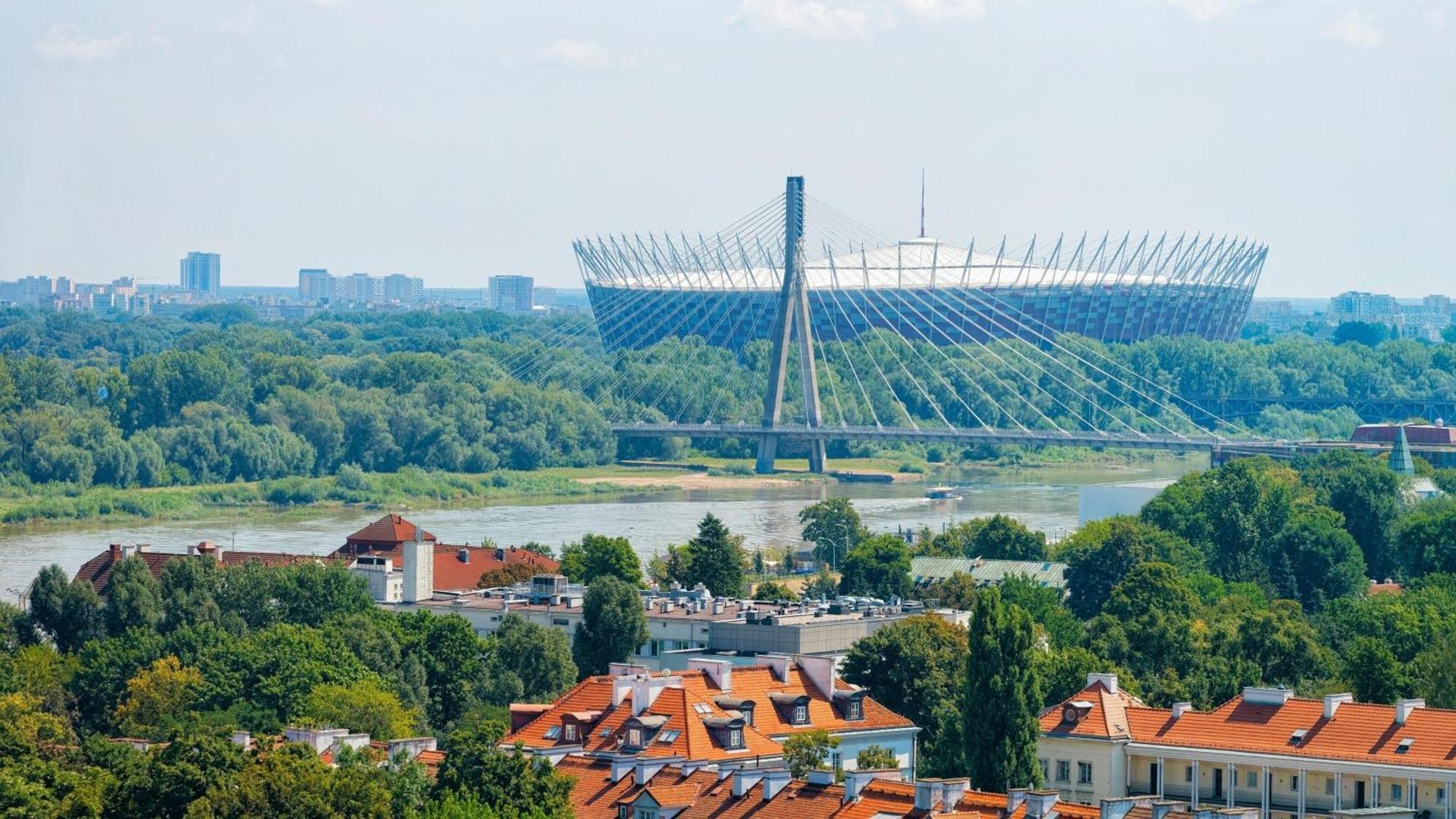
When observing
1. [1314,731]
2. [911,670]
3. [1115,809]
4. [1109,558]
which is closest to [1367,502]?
[1109,558]

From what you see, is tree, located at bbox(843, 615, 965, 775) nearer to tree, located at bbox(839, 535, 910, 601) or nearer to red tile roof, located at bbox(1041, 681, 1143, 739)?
red tile roof, located at bbox(1041, 681, 1143, 739)

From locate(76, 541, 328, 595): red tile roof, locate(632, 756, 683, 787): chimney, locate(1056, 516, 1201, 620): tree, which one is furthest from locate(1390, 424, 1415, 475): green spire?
locate(632, 756, 683, 787): chimney

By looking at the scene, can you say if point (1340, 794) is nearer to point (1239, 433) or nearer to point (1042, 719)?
point (1042, 719)

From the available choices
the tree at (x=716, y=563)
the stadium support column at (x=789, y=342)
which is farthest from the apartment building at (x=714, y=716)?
the stadium support column at (x=789, y=342)

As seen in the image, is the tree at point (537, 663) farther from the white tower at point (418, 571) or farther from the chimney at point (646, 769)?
the chimney at point (646, 769)

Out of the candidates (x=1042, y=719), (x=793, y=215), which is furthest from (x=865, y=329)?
(x=1042, y=719)

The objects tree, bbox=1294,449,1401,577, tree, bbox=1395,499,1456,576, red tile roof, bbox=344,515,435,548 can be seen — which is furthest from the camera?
tree, bbox=1294,449,1401,577
